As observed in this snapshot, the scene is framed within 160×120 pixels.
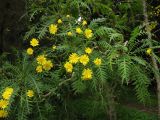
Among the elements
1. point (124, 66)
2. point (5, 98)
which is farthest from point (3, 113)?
point (124, 66)

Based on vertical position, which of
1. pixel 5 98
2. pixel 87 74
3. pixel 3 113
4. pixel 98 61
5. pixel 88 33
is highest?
pixel 88 33

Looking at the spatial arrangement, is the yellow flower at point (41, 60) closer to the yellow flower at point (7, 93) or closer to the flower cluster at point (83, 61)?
the flower cluster at point (83, 61)

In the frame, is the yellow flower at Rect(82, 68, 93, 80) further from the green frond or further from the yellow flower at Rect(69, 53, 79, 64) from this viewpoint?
the green frond

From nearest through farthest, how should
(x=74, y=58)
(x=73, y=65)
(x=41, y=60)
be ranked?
(x=74, y=58), (x=73, y=65), (x=41, y=60)

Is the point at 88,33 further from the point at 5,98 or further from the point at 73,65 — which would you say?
the point at 5,98

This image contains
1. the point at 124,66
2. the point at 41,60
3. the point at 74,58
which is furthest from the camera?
Answer: the point at 41,60

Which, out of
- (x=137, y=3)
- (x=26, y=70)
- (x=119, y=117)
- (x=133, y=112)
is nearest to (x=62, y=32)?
(x=26, y=70)

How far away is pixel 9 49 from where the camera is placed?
4512 mm

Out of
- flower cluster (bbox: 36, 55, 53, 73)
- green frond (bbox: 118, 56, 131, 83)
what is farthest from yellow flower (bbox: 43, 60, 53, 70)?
green frond (bbox: 118, 56, 131, 83)

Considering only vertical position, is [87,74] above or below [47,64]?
below

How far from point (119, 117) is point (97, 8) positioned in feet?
7.85

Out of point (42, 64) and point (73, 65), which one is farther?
point (42, 64)

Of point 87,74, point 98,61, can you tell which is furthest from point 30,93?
point 98,61

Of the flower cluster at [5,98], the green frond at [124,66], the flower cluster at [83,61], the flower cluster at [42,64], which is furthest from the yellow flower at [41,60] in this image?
the green frond at [124,66]
